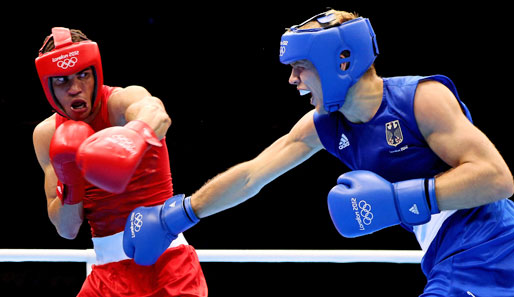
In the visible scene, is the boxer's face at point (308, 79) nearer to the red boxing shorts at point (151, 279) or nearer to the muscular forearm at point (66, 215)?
the red boxing shorts at point (151, 279)

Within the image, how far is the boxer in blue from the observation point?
1866mm

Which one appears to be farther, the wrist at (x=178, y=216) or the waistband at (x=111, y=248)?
the waistband at (x=111, y=248)

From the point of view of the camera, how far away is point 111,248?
2.45 meters

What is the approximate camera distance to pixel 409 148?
2031mm

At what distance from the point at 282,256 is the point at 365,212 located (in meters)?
1.03

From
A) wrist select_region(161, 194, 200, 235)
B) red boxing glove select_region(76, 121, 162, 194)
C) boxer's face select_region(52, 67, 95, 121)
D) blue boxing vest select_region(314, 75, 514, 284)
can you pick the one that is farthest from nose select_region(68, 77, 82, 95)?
blue boxing vest select_region(314, 75, 514, 284)

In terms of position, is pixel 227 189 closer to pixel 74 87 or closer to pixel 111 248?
pixel 111 248

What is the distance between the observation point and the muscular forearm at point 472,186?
6.02ft

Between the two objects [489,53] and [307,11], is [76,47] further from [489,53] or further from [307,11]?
[489,53]

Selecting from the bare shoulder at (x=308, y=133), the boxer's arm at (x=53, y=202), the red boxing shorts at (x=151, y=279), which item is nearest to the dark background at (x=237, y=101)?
the boxer's arm at (x=53, y=202)

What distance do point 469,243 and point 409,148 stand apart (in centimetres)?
34

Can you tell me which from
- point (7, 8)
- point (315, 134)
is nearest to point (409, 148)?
point (315, 134)

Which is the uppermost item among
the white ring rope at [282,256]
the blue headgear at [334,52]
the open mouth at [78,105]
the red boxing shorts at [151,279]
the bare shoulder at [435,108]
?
the blue headgear at [334,52]

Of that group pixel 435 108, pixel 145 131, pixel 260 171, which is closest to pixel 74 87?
pixel 145 131
